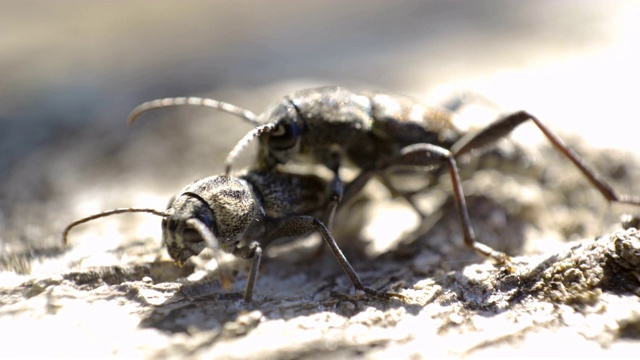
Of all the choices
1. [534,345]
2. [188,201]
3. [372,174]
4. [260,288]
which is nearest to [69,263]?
[188,201]

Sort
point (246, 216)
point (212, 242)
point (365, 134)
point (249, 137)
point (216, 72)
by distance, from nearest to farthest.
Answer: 1. point (212, 242)
2. point (246, 216)
3. point (249, 137)
4. point (365, 134)
5. point (216, 72)

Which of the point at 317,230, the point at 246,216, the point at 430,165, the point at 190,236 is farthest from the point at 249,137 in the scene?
the point at 430,165

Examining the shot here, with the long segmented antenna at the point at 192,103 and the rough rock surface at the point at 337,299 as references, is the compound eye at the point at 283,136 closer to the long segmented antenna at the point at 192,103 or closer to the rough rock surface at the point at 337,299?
the long segmented antenna at the point at 192,103

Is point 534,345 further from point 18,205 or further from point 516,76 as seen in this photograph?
point 516,76

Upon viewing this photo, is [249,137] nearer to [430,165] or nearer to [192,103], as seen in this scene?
[192,103]

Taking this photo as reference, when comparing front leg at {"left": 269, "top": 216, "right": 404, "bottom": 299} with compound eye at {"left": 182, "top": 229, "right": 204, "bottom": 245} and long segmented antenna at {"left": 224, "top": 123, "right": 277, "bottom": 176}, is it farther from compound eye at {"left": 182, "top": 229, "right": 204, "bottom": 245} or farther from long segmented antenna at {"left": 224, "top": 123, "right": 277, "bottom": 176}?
compound eye at {"left": 182, "top": 229, "right": 204, "bottom": 245}

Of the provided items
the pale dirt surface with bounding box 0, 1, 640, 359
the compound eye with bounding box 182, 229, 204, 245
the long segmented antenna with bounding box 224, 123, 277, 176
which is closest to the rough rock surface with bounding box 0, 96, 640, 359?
the pale dirt surface with bounding box 0, 1, 640, 359

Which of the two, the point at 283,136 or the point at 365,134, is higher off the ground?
the point at 283,136

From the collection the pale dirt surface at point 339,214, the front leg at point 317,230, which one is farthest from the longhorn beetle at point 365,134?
the pale dirt surface at point 339,214
